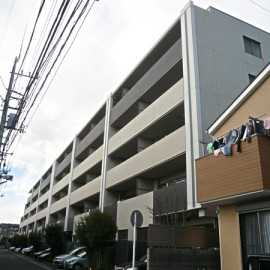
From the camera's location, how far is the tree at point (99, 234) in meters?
20.0

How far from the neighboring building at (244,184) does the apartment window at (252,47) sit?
9.49 m

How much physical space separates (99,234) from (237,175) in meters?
10.9

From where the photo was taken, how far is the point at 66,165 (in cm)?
4769

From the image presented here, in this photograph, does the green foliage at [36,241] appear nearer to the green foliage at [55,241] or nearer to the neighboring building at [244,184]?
the green foliage at [55,241]

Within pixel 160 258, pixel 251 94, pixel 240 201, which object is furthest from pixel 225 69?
pixel 160 258

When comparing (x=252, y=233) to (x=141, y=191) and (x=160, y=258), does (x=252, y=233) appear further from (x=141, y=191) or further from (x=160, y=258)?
(x=141, y=191)

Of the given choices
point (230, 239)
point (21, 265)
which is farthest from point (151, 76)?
point (21, 265)

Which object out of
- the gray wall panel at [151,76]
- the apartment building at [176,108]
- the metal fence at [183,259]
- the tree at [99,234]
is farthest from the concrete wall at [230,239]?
the gray wall panel at [151,76]

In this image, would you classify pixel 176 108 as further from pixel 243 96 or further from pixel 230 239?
pixel 230 239

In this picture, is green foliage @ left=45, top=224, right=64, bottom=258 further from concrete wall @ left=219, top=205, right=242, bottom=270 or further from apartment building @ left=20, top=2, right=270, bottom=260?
concrete wall @ left=219, top=205, right=242, bottom=270

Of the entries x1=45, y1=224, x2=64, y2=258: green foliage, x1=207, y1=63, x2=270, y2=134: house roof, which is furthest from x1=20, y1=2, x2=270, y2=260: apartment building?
x1=45, y1=224, x2=64, y2=258: green foliage

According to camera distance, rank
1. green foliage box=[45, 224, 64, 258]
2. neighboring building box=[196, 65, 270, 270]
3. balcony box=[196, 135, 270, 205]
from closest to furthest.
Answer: balcony box=[196, 135, 270, 205]
neighboring building box=[196, 65, 270, 270]
green foliage box=[45, 224, 64, 258]

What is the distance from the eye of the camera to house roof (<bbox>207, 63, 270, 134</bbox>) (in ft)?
42.0

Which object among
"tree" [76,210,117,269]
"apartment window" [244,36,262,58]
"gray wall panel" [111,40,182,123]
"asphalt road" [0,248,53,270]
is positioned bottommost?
"asphalt road" [0,248,53,270]
